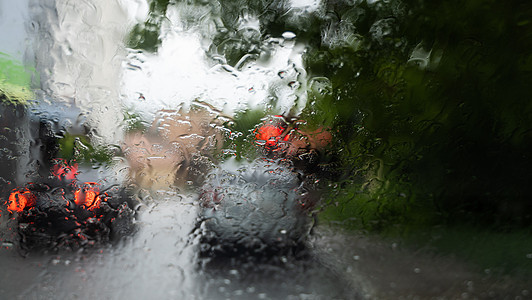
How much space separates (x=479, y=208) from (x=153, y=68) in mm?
811

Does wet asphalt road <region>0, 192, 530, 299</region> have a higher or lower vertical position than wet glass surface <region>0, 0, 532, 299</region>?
lower

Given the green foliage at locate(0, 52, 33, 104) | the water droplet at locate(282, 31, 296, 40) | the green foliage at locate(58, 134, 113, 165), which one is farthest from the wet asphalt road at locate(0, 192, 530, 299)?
the water droplet at locate(282, 31, 296, 40)

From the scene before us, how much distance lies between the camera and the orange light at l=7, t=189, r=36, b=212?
604 millimetres

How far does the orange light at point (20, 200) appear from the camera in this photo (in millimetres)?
604

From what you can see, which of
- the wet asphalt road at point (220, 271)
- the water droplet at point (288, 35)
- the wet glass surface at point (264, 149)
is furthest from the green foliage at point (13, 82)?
the water droplet at point (288, 35)

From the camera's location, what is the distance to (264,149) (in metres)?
0.68

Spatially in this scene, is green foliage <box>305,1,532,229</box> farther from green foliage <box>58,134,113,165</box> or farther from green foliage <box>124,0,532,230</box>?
green foliage <box>58,134,113,165</box>

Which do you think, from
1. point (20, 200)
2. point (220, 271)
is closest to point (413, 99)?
point (220, 271)

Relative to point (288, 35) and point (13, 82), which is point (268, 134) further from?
point (13, 82)

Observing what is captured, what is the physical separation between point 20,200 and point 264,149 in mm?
480

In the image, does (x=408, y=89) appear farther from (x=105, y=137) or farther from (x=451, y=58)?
(x=105, y=137)

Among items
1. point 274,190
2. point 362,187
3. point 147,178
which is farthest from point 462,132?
point 147,178

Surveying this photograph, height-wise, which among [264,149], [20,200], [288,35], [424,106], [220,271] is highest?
[288,35]

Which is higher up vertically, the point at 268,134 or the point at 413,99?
the point at 413,99
